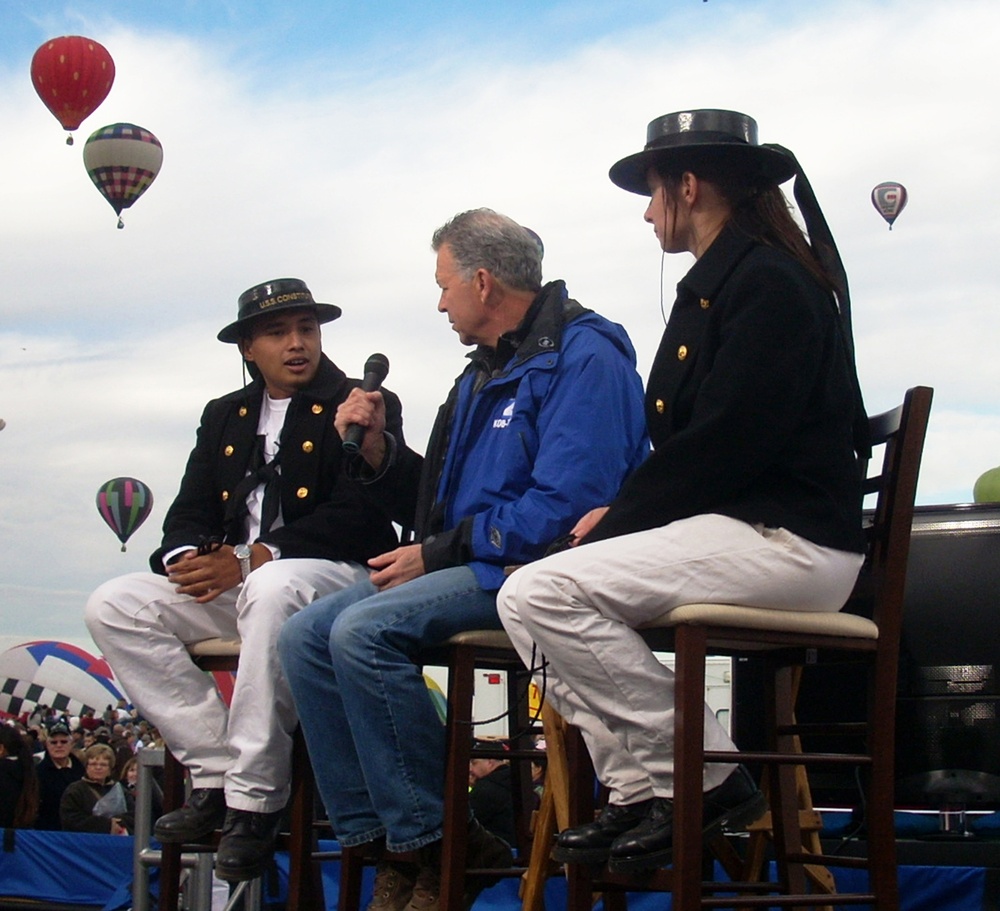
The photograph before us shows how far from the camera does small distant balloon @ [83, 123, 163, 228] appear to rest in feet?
68.2

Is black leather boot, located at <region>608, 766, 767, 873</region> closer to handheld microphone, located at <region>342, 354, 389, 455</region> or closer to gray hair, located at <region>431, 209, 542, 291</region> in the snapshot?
handheld microphone, located at <region>342, 354, 389, 455</region>

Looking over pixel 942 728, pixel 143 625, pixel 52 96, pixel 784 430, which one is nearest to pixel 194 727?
pixel 143 625

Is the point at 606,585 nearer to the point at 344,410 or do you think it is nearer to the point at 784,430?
the point at 784,430

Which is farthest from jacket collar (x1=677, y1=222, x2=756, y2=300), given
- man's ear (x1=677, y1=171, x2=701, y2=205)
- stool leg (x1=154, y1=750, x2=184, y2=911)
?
stool leg (x1=154, y1=750, x2=184, y2=911)

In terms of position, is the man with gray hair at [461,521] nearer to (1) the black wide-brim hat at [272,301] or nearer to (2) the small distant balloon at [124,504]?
(1) the black wide-brim hat at [272,301]

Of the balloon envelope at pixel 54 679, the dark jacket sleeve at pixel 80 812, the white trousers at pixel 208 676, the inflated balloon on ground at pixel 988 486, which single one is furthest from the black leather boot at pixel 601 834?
the balloon envelope at pixel 54 679

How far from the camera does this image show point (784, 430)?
2566 millimetres

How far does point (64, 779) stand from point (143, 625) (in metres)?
8.02

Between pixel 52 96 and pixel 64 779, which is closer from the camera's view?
pixel 64 779

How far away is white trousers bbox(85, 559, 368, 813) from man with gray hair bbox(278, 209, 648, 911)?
7.6 inches

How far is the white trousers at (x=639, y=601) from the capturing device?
251 cm

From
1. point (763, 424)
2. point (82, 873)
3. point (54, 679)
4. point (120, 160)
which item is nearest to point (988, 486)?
point (763, 424)

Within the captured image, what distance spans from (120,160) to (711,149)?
19317 millimetres

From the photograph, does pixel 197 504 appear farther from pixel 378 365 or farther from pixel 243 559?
pixel 378 365
